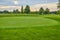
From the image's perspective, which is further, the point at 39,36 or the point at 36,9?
the point at 36,9

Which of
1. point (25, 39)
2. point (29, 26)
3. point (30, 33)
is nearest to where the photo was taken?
point (25, 39)

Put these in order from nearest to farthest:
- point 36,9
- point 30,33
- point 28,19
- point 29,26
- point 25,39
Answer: point 25,39 → point 30,33 → point 29,26 → point 28,19 → point 36,9

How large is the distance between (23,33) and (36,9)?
180 cm

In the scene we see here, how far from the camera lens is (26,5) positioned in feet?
18.6

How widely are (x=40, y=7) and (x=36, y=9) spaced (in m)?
0.22

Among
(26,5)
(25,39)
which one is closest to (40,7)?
(26,5)

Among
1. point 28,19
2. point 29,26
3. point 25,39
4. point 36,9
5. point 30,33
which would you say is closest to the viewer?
point 25,39

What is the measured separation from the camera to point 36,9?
5867 millimetres

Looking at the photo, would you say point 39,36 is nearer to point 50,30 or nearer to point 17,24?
point 50,30

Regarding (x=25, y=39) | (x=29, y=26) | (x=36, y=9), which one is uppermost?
(x=36, y=9)

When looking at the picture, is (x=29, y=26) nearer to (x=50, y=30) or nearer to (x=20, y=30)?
(x=20, y=30)

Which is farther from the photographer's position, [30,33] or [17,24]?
[17,24]

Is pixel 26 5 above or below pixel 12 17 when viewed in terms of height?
above

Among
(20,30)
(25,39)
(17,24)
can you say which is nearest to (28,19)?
(17,24)
